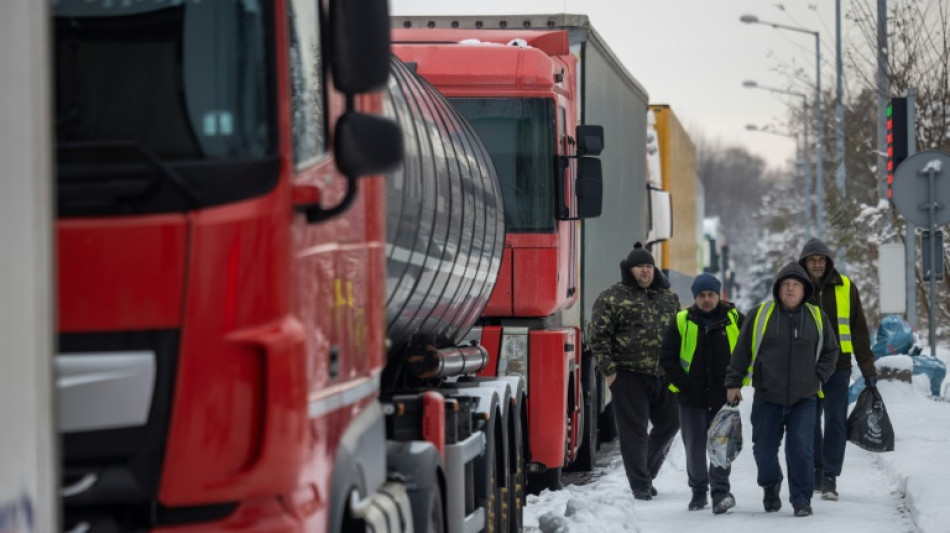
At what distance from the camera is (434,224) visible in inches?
345

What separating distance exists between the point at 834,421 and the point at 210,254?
9.20 metres

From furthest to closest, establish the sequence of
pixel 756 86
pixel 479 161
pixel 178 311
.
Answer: pixel 756 86, pixel 479 161, pixel 178 311

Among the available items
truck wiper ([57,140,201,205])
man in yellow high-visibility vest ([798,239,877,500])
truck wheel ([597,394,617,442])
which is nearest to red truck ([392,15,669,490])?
man in yellow high-visibility vest ([798,239,877,500])

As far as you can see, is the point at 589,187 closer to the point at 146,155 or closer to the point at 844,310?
the point at 844,310

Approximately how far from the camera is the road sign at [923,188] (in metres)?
16.5

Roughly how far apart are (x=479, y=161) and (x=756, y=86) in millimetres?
54992

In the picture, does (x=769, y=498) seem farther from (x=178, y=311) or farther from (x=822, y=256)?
(x=178, y=311)

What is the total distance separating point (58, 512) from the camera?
12.6 feet

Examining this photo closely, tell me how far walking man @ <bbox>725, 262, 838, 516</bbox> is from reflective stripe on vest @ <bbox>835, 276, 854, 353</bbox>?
0.67m

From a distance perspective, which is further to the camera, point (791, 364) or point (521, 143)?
point (521, 143)

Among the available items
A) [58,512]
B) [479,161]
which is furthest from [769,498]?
[58,512]

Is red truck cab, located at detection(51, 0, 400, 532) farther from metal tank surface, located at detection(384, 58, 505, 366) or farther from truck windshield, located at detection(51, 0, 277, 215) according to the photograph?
metal tank surface, located at detection(384, 58, 505, 366)

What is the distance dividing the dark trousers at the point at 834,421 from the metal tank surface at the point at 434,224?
318 centimetres

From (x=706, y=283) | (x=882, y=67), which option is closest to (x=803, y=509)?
(x=706, y=283)
